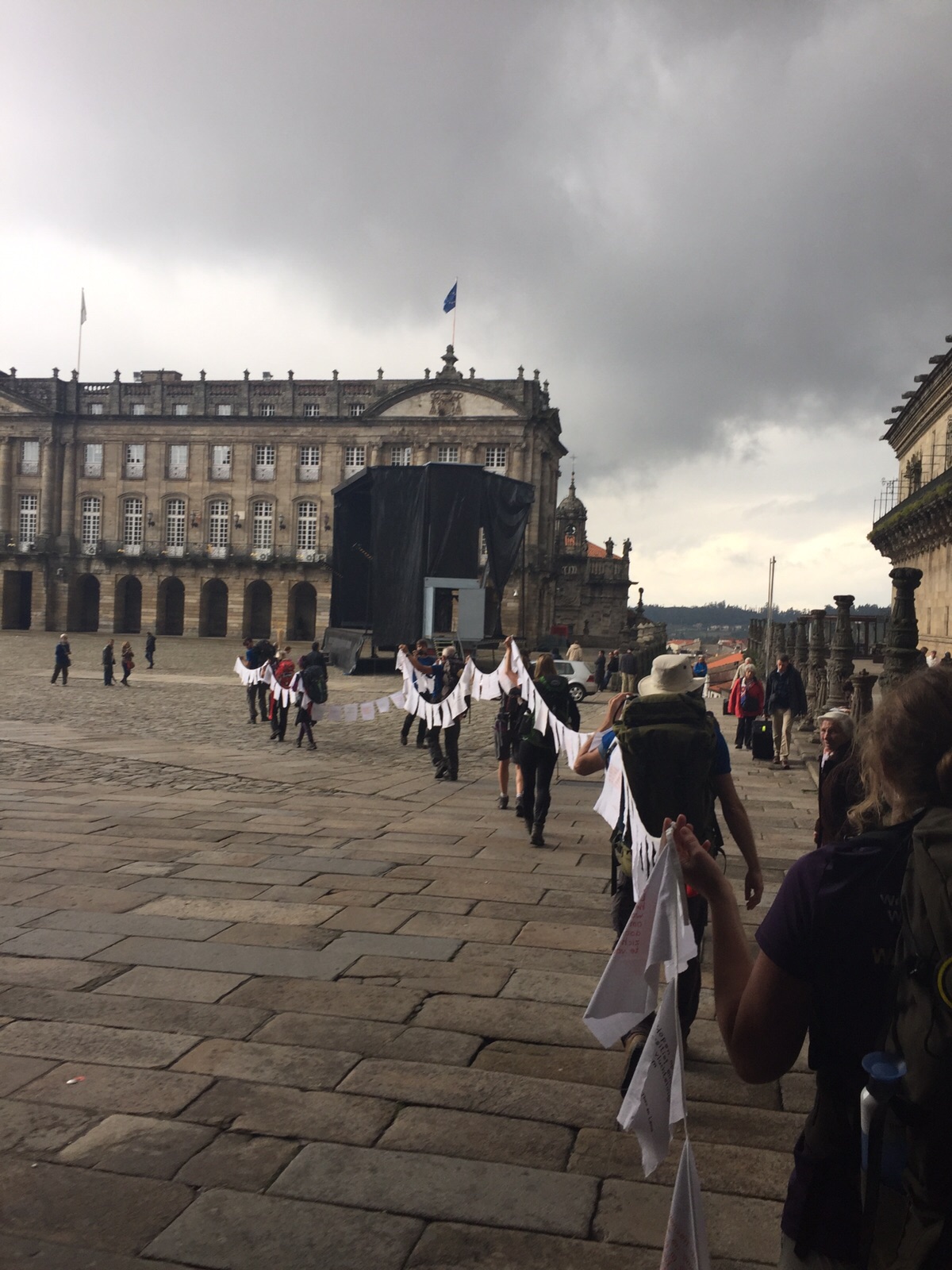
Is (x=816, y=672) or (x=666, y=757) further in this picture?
(x=816, y=672)

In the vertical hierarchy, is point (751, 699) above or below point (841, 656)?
below

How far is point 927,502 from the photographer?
80.7 feet

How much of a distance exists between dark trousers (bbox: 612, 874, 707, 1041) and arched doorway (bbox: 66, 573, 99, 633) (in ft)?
206

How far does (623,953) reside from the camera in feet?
8.94

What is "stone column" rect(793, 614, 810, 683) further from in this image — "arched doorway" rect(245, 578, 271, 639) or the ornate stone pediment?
"arched doorway" rect(245, 578, 271, 639)

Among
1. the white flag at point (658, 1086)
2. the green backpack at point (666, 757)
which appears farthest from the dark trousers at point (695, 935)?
the white flag at point (658, 1086)

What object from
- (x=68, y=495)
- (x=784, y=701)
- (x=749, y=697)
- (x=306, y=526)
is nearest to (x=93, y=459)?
(x=68, y=495)

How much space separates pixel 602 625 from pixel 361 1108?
208 feet

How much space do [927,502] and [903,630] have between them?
17.0m

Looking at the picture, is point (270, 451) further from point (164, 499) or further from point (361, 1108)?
point (361, 1108)

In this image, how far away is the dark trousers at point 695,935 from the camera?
13.6ft

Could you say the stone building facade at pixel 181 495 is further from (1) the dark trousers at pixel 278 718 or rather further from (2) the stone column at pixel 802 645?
(1) the dark trousers at pixel 278 718

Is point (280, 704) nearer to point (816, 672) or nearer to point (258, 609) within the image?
point (816, 672)

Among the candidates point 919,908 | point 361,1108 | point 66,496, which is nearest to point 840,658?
point 361,1108
